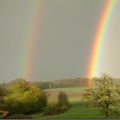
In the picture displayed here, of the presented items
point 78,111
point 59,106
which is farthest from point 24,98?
point 78,111

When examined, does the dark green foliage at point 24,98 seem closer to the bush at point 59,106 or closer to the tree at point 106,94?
the bush at point 59,106

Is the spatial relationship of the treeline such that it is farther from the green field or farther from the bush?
the bush

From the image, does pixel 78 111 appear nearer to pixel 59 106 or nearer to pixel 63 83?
pixel 59 106

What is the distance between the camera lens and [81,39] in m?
7.98

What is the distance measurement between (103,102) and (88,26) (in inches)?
74.7

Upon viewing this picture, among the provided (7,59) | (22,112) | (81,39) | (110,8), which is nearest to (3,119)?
(22,112)

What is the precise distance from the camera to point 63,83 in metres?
7.93

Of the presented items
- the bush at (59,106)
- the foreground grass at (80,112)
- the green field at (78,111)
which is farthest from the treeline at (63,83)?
the foreground grass at (80,112)

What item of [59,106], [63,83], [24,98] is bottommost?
[59,106]

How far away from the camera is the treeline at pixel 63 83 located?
7824 millimetres

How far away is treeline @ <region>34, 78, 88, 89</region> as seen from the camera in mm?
7824

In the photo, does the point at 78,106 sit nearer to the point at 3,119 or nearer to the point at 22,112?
the point at 22,112

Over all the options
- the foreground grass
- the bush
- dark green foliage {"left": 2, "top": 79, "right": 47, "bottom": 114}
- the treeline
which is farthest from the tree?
dark green foliage {"left": 2, "top": 79, "right": 47, "bottom": 114}

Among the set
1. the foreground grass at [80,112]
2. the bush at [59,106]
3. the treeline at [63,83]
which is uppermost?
the treeline at [63,83]
